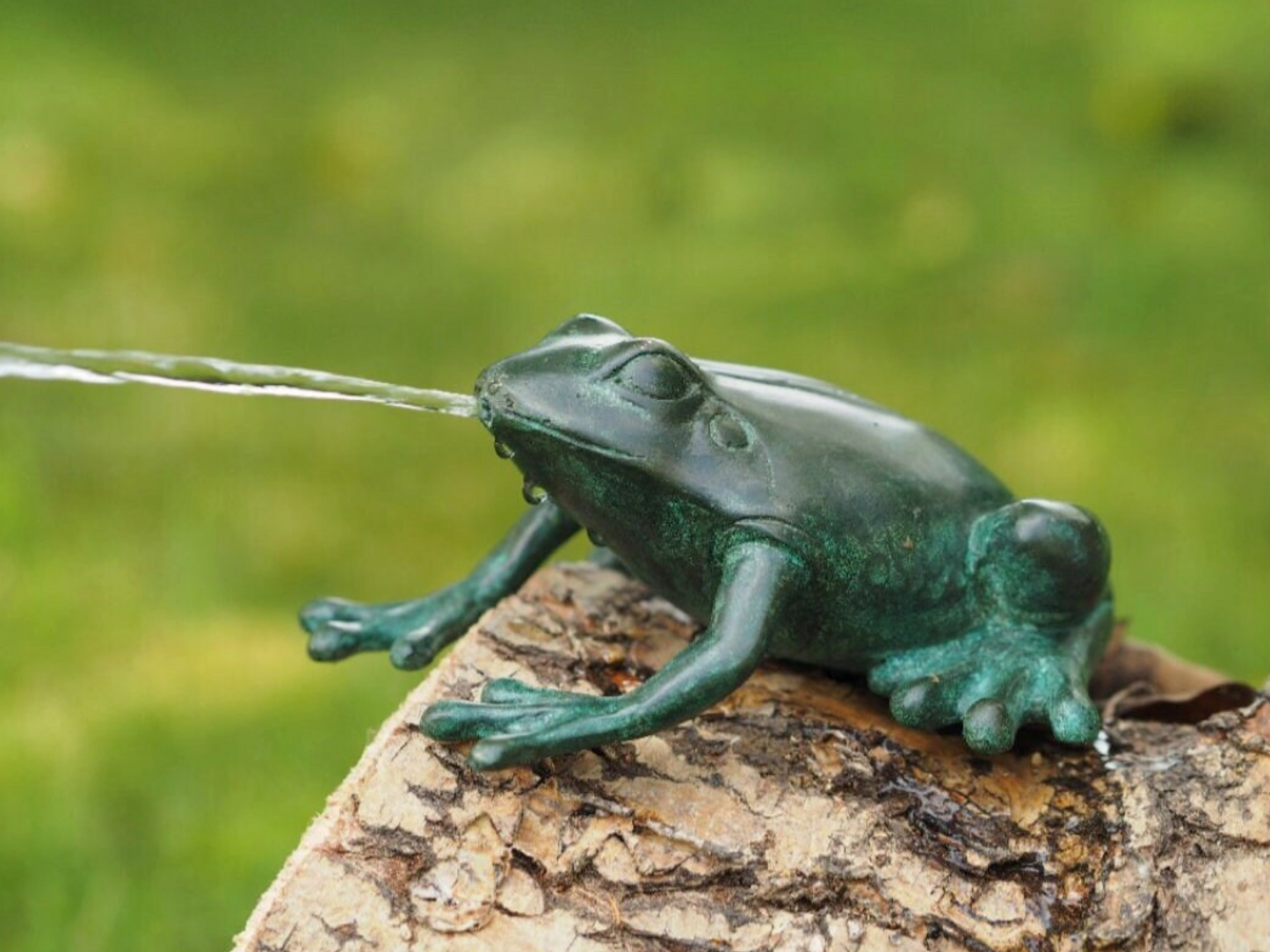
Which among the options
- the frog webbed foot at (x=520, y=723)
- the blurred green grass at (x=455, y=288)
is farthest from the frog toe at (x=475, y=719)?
the blurred green grass at (x=455, y=288)

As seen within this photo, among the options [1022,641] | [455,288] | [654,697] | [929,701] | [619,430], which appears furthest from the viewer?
[455,288]

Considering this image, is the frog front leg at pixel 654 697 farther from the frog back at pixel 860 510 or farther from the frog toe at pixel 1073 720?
the frog toe at pixel 1073 720

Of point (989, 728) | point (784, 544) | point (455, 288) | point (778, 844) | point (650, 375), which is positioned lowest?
point (778, 844)

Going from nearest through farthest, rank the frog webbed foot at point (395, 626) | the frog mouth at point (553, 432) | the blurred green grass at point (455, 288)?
the frog mouth at point (553, 432)
the frog webbed foot at point (395, 626)
the blurred green grass at point (455, 288)

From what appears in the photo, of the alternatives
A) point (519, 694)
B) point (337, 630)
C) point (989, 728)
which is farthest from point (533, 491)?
point (989, 728)

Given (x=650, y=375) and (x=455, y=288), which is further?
(x=455, y=288)

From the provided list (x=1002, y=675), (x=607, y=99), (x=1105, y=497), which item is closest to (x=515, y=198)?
(x=607, y=99)

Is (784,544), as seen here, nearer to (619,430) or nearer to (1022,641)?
(619,430)

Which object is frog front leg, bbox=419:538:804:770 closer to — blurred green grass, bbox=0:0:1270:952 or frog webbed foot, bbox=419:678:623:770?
frog webbed foot, bbox=419:678:623:770
